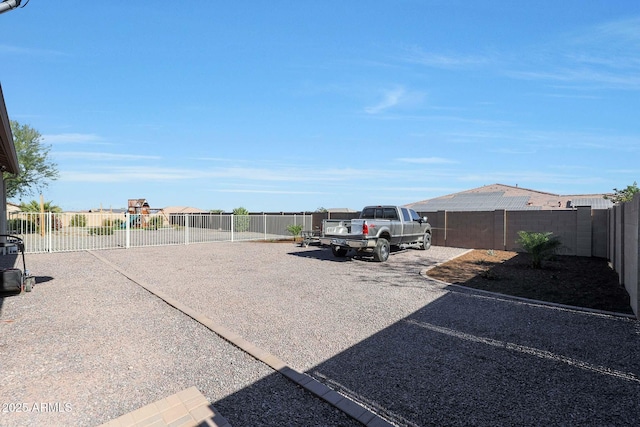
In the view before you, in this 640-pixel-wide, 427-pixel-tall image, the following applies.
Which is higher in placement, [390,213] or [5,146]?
[5,146]

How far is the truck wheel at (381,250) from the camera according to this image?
39.0ft

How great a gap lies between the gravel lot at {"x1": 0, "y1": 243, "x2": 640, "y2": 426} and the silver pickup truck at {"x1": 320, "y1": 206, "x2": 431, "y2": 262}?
3.84 metres

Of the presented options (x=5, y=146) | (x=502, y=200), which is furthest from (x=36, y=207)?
(x=502, y=200)

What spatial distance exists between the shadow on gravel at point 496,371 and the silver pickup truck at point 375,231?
6073 mm

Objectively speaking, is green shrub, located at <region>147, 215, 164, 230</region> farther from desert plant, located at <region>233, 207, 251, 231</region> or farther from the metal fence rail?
desert plant, located at <region>233, 207, 251, 231</region>

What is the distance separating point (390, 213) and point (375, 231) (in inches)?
69.1

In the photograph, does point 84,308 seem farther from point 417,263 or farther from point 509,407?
point 417,263

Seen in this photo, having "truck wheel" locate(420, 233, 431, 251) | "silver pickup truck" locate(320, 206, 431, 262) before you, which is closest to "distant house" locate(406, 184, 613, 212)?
"truck wheel" locate(420, 233, 431, 251)

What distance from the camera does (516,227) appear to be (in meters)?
15.0

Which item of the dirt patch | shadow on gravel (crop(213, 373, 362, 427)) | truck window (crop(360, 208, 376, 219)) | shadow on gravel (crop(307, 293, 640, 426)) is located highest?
truck window (crop(360, 208, 376, 219))

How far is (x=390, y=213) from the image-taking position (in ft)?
43.7

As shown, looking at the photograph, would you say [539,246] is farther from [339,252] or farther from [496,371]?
[496,371]

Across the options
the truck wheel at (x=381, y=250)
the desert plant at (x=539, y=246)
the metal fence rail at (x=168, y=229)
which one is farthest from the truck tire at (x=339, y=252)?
the metal fence rail at (x=168, y=229)

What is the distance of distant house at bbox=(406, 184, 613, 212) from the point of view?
30469mm
